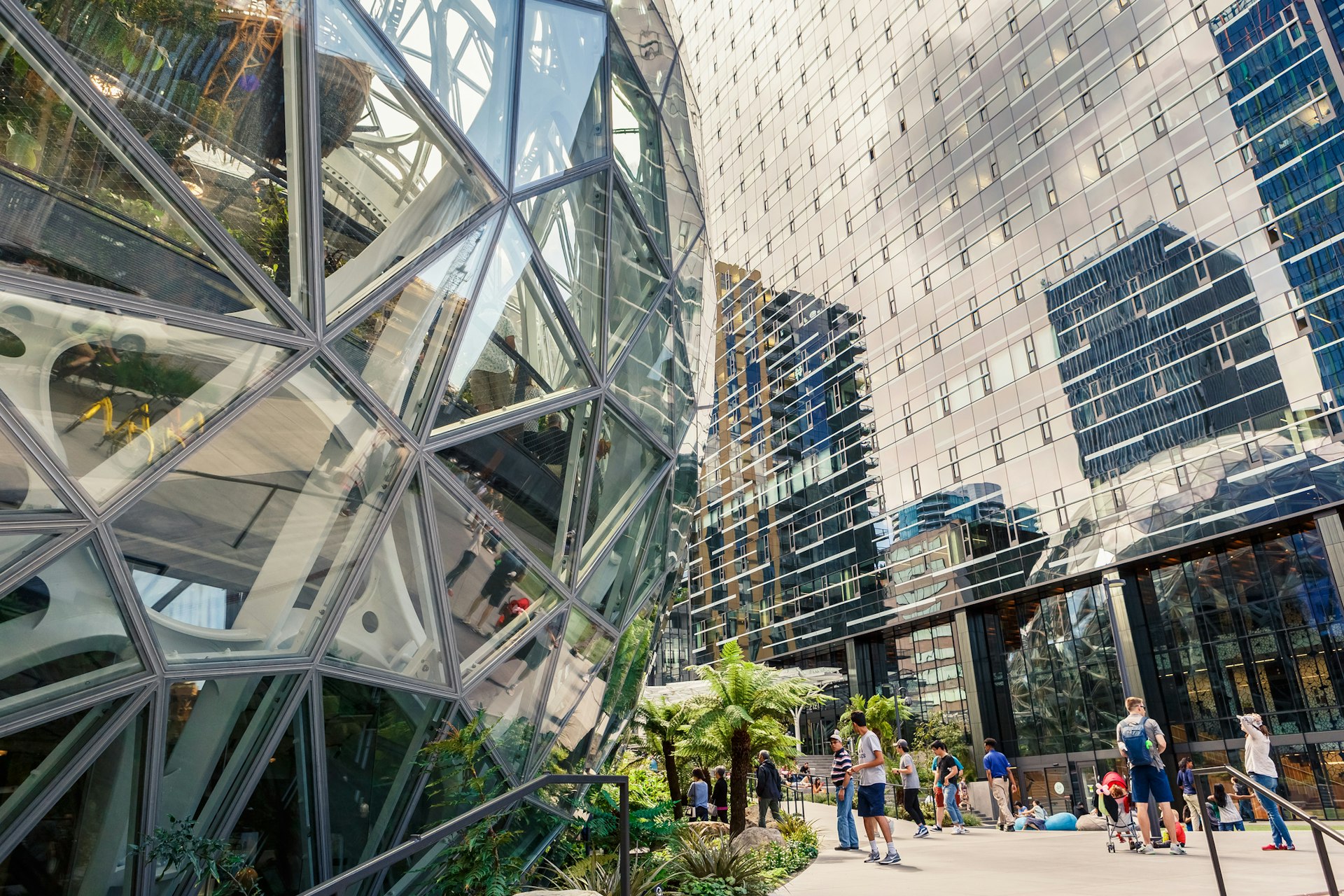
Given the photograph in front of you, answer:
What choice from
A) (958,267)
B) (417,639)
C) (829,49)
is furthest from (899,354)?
(417,639)

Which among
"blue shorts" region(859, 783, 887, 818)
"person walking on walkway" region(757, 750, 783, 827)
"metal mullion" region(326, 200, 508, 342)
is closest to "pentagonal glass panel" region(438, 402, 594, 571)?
"metal mullion" region(326, 200, 508, 342)

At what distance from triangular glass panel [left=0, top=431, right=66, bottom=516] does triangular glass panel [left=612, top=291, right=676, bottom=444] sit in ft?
18.7

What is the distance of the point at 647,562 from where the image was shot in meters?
11.2

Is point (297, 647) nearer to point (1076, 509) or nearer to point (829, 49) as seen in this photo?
point (1076, 509)

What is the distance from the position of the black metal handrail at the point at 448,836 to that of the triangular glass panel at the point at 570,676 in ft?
5.15

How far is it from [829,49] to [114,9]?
221ft

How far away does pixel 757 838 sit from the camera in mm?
12922

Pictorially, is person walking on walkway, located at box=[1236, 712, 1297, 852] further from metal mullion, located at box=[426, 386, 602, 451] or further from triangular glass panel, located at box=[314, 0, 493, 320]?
triangular glass panel, located at box=[314, 0, 493, 320]

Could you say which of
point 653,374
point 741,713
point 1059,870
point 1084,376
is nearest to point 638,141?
point 653,374

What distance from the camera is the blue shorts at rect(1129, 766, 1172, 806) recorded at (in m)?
9.90

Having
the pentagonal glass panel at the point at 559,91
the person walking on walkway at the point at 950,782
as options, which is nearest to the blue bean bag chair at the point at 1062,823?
the person walking on walkway at the point at 950,782

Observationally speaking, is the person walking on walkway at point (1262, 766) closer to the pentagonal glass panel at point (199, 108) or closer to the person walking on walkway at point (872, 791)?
the person walking on walkway at point (872, 791)

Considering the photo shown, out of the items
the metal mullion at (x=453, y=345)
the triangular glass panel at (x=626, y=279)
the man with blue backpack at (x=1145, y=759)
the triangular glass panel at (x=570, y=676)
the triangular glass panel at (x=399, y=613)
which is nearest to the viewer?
the triangular glass panel at (x=399, y=613)

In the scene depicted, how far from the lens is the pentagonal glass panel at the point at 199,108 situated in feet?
16.1
